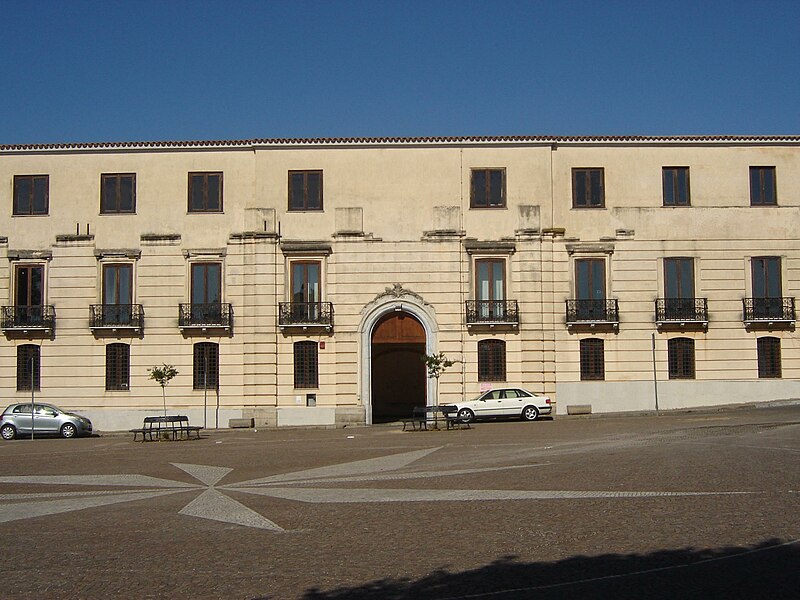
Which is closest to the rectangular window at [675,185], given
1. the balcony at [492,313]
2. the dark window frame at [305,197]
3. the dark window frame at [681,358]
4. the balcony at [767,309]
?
the balcony at [767,309]

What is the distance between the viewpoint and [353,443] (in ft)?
96.5

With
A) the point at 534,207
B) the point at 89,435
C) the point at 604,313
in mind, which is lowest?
the point at 89,435

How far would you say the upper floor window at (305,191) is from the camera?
4244cm

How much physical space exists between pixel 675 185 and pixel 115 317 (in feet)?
83.6

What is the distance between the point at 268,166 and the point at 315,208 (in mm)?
2793

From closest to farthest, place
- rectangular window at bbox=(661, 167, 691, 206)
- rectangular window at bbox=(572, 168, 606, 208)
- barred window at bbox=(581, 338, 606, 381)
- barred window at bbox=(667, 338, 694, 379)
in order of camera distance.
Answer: barred window at bbox=(667, 338, 694, 379) < barred window at bbox=(581, 338, 606, 381) < rectangular window at bbox=(661, 167, 691, 206) < rectangular window at bbox=(572, 168, 606, 208)

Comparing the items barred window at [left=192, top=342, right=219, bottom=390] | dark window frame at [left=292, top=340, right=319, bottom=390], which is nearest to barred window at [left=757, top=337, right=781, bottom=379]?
dark window frame at [left=292, top=340, right=319, bottom=390]

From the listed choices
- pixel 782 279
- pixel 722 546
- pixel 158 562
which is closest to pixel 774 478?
pixel 722 546

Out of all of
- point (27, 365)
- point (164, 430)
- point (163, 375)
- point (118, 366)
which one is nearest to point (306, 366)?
point (163, 375)

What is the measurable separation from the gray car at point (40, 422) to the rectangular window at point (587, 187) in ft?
76.1

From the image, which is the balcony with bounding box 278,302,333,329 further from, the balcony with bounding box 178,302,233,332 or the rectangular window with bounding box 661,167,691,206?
the rectangular window with bounding box 661,167,691,206

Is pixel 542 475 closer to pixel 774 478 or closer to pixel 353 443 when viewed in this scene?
pixel 774 478

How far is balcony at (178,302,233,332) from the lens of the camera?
137 feet

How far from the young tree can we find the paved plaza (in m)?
14.1
